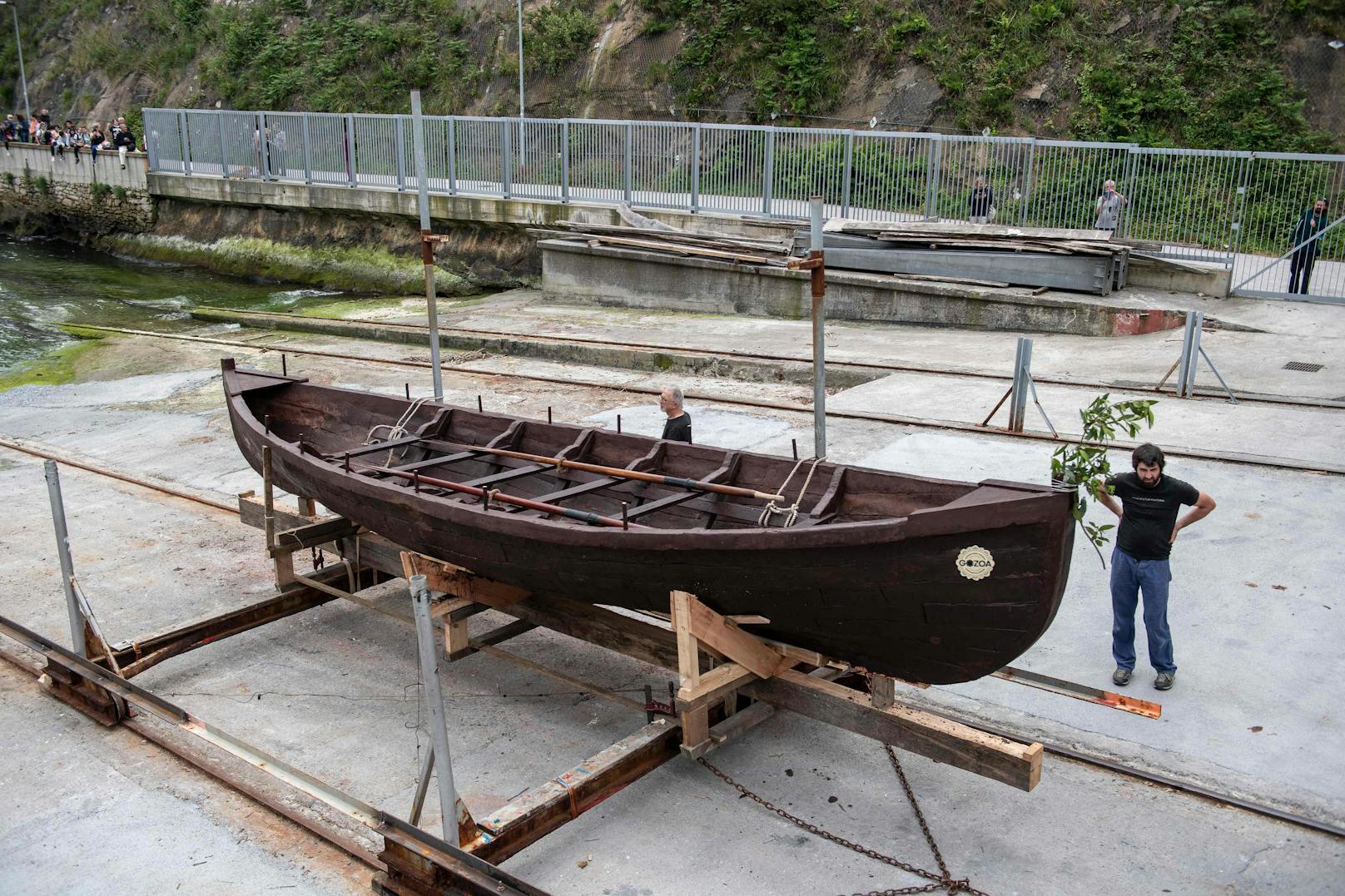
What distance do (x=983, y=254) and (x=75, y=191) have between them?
29623mm

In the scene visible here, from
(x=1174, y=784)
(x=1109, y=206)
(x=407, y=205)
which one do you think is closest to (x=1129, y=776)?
(x=1174, y=784)

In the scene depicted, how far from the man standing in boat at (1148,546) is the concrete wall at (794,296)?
9797 millimetres

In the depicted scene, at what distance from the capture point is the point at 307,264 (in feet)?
94.7

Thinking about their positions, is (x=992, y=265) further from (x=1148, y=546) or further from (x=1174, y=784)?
(x=1174, y=784)

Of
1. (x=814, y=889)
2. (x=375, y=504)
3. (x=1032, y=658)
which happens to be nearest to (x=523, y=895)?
(x=814, y=889)

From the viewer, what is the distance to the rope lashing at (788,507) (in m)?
6.56

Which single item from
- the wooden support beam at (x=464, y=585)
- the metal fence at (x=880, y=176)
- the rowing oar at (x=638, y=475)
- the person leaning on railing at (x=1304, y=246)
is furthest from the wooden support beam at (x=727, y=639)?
the person leaning on railing at (x=1304, y=246)

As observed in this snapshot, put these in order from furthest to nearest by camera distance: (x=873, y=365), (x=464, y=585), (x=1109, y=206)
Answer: (x=1109, y=206)
(x=873, y=365)
(x=464, y=585)

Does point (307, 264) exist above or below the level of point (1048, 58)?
below

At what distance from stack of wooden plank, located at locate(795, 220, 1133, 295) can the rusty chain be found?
13430 mm

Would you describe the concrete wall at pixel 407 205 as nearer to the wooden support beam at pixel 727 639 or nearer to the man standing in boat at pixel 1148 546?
the man standing in boat at pixel 1148 546

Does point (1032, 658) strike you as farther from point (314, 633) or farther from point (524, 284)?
point (524, 284)

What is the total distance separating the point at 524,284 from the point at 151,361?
8738mm

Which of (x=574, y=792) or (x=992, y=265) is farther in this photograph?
(x=992, y=265)
